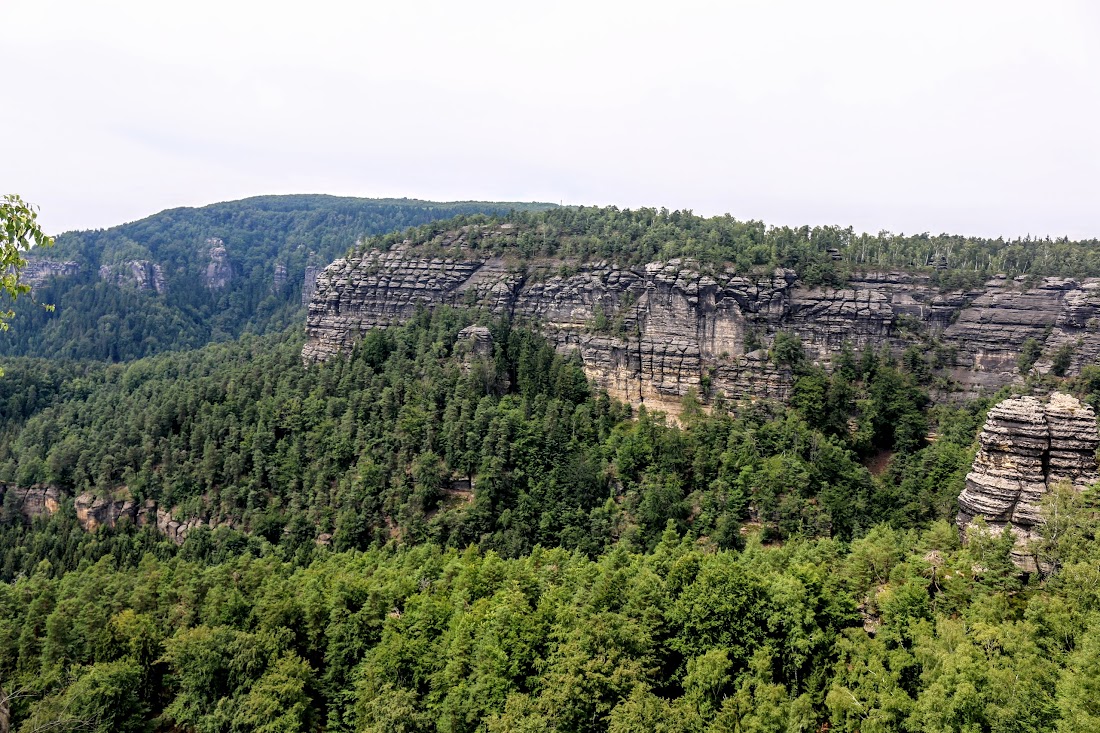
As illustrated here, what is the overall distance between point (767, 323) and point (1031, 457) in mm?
38433

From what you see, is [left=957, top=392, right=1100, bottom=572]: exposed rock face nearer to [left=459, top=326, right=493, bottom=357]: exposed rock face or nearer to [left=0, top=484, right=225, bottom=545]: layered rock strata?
[left=459, top=326, right=493, bottom=357]: exposed rock face

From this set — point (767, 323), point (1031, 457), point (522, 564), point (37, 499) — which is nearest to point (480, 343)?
point (767, 323)

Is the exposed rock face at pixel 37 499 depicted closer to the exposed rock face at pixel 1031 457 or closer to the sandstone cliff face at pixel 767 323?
the sandstone cliff face at pixel 767 323

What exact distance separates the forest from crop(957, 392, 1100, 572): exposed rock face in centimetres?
252

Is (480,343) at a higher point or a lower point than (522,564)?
higher

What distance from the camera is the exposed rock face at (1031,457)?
4234 centimetres

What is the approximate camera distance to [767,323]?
79688 millimetres

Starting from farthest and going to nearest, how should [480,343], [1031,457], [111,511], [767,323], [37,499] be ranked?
[480,343]
[37,499]
[767,323]
[111,511]
[1031,457]

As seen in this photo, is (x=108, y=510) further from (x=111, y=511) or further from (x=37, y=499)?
(x=37, y=499)

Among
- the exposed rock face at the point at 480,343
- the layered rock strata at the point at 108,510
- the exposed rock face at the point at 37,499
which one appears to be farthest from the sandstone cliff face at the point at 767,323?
the exposed rock face at the point at 37,499

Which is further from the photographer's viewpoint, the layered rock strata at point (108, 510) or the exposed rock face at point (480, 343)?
the exposed rock face at point (480, 343)

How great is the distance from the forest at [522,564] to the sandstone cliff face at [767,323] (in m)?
3.07

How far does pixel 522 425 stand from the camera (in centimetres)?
7362

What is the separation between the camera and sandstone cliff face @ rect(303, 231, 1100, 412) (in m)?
76.4
